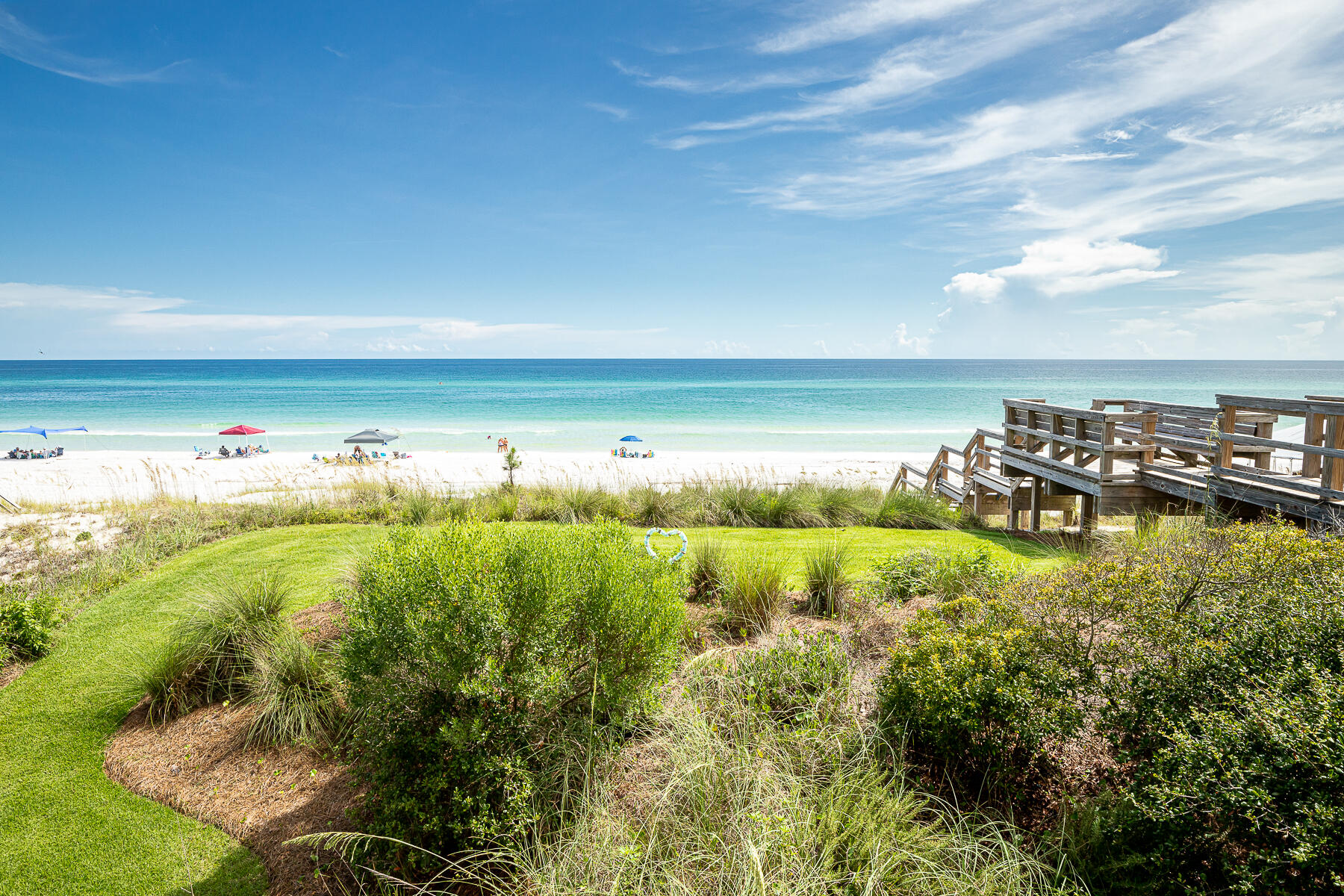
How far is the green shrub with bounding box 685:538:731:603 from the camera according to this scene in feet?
21.1

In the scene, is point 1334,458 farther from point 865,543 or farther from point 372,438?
point 372,438

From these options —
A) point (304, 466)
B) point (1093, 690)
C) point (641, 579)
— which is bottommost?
point (304, 466)

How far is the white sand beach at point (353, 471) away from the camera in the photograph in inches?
632

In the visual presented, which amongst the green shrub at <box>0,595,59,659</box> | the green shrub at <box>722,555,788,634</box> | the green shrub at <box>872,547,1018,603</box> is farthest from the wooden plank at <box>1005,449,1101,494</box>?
the green shrub at <box>0,595,59,659</box>

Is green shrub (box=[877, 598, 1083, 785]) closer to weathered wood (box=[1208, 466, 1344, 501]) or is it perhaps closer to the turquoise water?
weathered wood (box=[1208, 466, 1344, 501])

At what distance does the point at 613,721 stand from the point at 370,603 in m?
1.47

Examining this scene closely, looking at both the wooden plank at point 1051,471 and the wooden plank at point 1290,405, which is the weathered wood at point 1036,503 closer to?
the wooden plank at point 1051,471

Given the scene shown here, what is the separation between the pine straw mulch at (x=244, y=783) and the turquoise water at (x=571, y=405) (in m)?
29.8

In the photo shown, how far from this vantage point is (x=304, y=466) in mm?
25781

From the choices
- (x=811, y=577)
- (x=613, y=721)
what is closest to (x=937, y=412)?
(x=811, y=577)

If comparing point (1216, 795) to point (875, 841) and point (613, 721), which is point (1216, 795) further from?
point (613, 721)

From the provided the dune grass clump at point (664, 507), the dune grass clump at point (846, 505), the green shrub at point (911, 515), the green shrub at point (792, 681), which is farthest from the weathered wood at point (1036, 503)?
the green shrub at point (792, 681)

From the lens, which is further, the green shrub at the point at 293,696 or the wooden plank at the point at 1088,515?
the wooden plank at the point at 1088,515

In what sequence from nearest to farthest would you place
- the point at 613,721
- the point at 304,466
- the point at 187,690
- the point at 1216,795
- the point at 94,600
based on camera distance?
the point at 1216,795
the point at 613,721
the point at 187,690
the point at 94,600
the point at 304,466
